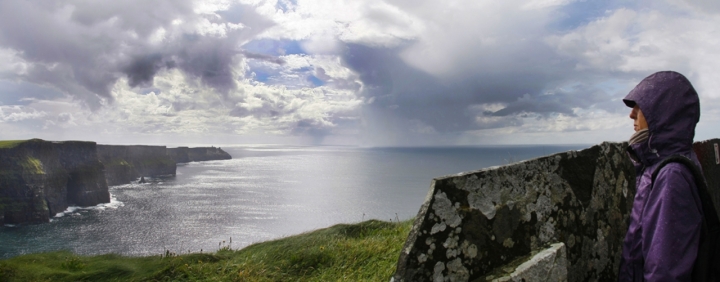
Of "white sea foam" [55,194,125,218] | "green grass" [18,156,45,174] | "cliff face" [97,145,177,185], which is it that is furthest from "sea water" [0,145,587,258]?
"cliff face" [97,145,177,185]

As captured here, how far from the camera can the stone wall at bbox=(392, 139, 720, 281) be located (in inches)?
112

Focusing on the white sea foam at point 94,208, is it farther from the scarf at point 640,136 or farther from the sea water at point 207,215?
the scarf at point 640,136

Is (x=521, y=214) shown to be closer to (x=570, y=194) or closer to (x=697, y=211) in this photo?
(x=570, y=194)

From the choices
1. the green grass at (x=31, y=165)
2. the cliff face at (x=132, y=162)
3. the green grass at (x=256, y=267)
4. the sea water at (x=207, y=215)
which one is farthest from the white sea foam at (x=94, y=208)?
the green grass at (x=256, y=267)

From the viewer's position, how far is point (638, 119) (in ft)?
9.89

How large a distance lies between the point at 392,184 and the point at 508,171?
122 meters

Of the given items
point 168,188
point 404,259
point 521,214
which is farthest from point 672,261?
point 168,188

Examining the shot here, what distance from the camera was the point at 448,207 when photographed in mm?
2877

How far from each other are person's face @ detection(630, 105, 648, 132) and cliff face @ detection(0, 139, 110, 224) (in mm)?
123570

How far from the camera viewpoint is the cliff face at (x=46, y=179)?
A: 306ft

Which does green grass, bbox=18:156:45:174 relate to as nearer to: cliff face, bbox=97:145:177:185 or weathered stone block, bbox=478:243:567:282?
cliff face, bbox=97:145:177:185

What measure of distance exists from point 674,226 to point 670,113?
0.85m

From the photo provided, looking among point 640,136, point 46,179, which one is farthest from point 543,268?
point 46,179

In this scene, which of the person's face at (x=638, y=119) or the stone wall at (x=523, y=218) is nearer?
the stone wall at (x=523, y=218)
